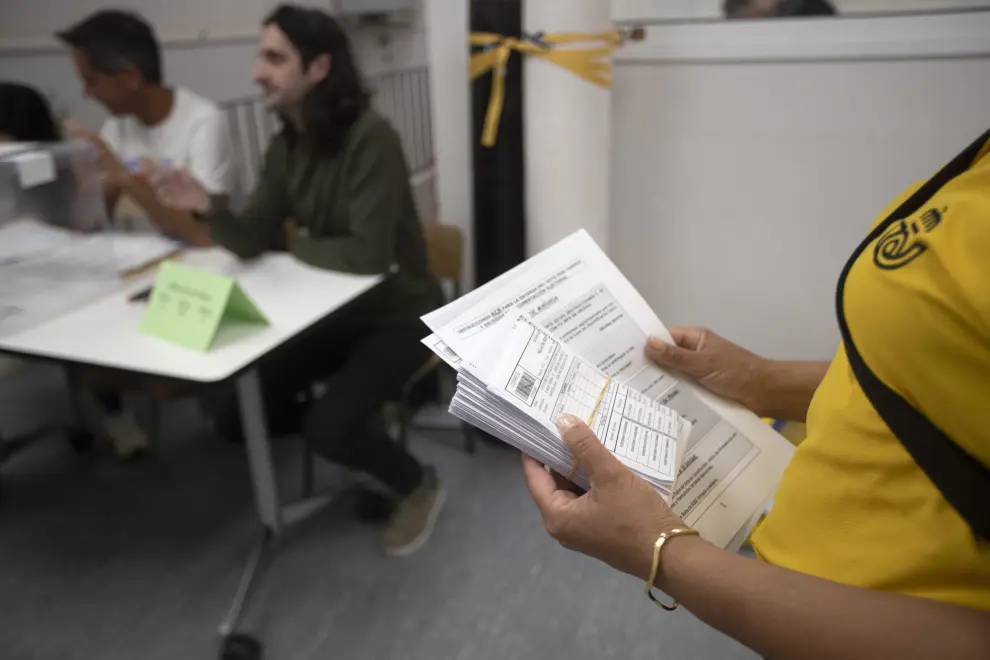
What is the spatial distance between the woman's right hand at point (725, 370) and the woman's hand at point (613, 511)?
261 mm

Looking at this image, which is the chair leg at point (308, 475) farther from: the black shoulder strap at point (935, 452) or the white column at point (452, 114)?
the black shoulder strap at point (935, 452)

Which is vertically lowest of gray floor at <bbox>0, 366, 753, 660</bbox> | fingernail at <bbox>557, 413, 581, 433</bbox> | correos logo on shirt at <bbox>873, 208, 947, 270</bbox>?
gray floor at <bbox>0, 366, 753, 660</bbox>

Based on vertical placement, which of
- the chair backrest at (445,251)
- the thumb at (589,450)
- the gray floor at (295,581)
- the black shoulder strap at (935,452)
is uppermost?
the black shoulder strap at (935,452)

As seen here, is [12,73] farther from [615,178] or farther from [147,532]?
[615,178]

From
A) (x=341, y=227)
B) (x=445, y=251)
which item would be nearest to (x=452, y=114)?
(x=445, y=251)

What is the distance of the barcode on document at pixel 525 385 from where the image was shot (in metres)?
0.68

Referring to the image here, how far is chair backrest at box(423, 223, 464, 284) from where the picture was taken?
207cm

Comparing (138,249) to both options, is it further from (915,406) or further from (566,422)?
(915,406)

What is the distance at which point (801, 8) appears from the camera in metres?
1.76

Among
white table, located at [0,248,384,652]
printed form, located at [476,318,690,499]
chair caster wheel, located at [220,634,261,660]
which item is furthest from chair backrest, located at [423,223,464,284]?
printed form, located at [476,318,690,499]

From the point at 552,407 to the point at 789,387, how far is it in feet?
1.29

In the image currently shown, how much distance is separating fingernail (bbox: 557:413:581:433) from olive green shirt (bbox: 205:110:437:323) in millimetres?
1019

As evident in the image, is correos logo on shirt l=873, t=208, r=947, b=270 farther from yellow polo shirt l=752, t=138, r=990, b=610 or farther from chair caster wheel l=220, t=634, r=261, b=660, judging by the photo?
chair caster wheel l=220, t=634, r=261, b=660

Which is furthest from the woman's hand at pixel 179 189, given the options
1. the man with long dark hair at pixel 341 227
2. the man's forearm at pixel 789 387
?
the man's forearm at pixel 789 387
